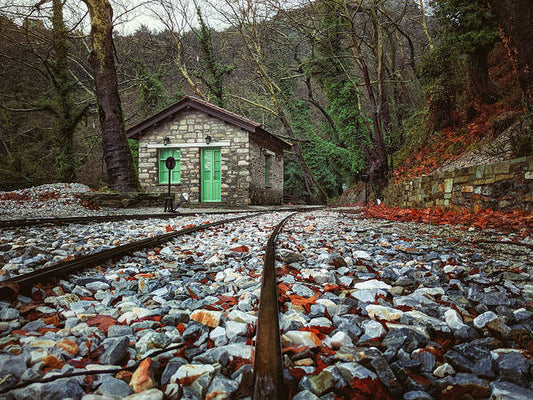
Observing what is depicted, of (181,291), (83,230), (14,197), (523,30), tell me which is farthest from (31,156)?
(523,30)

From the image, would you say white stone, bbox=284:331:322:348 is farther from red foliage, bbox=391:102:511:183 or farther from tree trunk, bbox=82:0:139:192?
tree trunk, bbox=82:0:139:192

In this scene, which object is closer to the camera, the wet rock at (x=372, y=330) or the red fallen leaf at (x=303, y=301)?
the wet rock at (x=372, y=330)

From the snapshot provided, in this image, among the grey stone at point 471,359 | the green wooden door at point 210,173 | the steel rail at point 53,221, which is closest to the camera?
the grey stone at point 471,359

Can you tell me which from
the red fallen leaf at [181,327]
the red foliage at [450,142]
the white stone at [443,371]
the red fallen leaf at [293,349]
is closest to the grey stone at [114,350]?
the red fallen leaf at [181,327]

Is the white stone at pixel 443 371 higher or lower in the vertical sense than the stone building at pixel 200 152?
lower

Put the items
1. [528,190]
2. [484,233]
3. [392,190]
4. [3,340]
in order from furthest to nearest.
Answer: [392,190], [528,190], [484,233], [3,340]

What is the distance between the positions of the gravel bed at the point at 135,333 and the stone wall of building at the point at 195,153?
12.4 meters

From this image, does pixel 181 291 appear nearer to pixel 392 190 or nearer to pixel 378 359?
pixel 378 359

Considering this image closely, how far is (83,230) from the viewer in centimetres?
417

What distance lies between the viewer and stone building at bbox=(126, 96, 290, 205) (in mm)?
14578

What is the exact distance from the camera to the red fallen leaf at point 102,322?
1.32 metres

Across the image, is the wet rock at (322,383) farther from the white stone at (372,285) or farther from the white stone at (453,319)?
the white stone at (372,285)

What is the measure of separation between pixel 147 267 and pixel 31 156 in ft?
60.3

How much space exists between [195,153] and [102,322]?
46.3 ft
